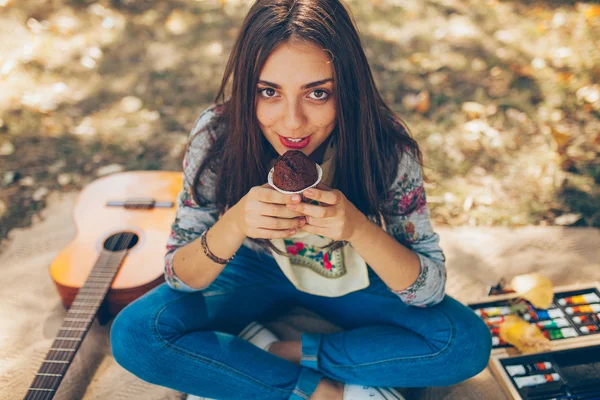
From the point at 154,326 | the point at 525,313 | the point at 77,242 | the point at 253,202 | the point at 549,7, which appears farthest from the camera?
the point at 549,7

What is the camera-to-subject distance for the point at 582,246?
2.75m

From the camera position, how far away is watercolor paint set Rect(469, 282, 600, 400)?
79.4 inches

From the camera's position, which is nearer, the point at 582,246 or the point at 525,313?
the point at 525,313

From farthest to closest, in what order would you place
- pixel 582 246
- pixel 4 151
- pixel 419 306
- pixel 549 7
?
pixel 549 7, pixel 4 151, pixel 582 246, pixel 419 306

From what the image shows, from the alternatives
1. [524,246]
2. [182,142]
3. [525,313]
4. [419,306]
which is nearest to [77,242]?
[182,142]

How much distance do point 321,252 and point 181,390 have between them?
0.79 m

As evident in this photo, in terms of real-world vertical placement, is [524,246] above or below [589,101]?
below

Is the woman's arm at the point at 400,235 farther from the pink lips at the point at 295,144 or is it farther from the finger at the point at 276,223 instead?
the pink lips at the point at 295,144

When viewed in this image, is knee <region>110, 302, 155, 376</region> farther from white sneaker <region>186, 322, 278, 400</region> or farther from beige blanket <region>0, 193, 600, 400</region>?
white sneaker <region>186, 322, 278, 400</region>

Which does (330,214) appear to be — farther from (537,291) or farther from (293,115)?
(537,291)

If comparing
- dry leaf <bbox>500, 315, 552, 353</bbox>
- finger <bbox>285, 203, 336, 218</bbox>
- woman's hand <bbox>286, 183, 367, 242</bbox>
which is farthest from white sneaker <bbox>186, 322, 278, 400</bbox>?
dry leaf <bbox>500, 315, 552, 353</bbox>

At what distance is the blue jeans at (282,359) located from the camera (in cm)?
188

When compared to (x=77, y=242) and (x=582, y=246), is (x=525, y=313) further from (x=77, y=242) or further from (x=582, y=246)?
(x=77, y=242)

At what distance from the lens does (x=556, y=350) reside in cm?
209
